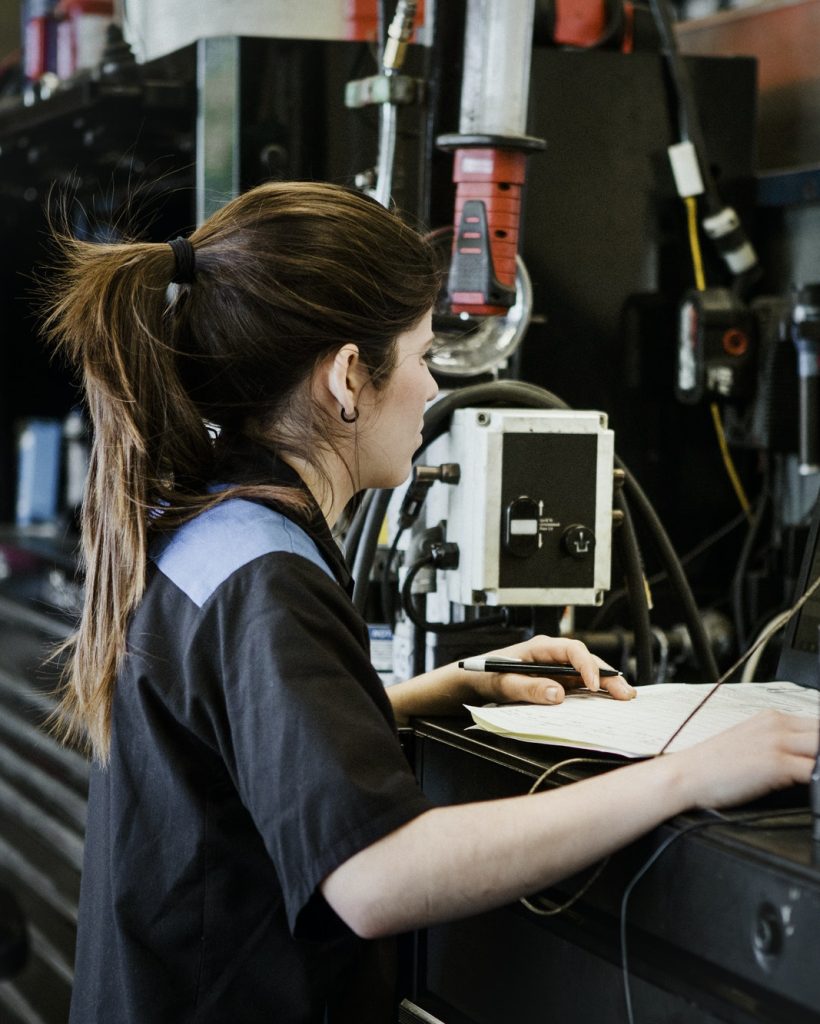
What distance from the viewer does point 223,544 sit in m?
0.99

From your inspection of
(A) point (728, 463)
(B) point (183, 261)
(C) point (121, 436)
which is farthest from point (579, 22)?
(C) point (121, 436)

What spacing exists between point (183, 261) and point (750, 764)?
0.61 m

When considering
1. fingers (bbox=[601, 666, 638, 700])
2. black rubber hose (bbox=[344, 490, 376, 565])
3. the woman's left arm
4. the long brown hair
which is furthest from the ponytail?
black rubber hose (bbox=[344, 490, 376, 565])

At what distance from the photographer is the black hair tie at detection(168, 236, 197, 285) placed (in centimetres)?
113

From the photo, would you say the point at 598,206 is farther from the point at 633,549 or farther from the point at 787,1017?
the point at 787,1017

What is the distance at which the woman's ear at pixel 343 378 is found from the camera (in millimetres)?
1104

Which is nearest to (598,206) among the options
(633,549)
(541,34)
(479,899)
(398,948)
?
(541,34)

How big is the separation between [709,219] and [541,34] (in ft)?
1.21

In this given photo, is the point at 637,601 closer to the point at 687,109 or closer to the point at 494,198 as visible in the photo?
the point at 494,198

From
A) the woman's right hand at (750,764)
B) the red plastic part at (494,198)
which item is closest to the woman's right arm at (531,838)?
the woman's right hand at (750,764)

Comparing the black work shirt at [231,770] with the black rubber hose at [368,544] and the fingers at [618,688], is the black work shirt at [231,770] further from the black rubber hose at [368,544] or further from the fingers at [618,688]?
the black rubber hose at [368,544]

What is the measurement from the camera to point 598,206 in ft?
6.59

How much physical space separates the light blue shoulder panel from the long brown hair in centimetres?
3

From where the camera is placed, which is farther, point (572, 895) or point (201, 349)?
point (201, 349)
